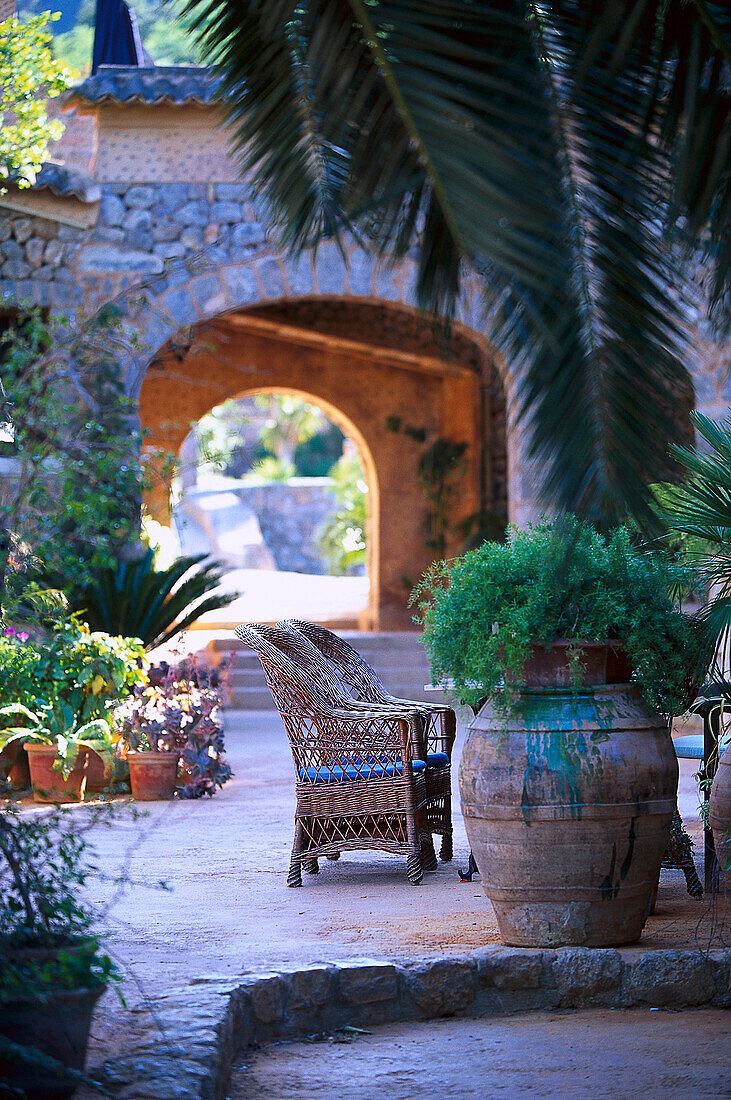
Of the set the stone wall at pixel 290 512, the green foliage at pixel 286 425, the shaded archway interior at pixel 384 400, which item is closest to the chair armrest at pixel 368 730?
the shaded archway interior at pixel 384 400

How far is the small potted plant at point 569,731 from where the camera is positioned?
9.50 feet

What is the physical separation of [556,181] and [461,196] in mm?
154

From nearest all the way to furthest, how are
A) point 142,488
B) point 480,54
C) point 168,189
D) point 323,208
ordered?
1. point 480,54
2. point 323,208
3. point 142,488
4. point 168,189

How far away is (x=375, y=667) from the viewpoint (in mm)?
9945

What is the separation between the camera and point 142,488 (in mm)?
7426

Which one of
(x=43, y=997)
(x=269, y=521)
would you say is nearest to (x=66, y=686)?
(x=43, y=997)

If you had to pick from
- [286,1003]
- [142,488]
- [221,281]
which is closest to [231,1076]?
[286,1003]

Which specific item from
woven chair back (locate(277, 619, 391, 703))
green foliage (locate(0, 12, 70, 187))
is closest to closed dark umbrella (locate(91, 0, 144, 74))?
green foliage (locate(0, 12, 70, 187))

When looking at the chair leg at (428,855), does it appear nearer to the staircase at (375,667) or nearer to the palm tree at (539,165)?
the palm tree at (539,165)

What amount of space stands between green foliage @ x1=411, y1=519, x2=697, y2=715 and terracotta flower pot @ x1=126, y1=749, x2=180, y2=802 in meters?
2.89

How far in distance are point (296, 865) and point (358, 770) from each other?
384 mm

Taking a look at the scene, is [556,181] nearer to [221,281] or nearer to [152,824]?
[152,824]

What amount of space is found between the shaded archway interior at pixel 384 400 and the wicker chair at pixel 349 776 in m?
7.17

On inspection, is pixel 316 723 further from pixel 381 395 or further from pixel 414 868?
pixel 381 395
